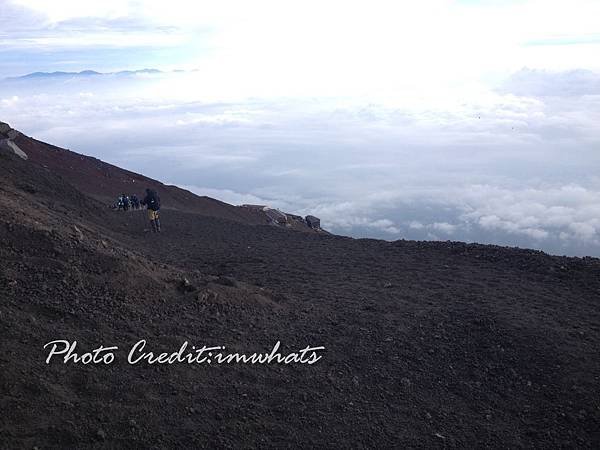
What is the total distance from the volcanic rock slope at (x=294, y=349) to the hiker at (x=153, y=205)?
15.7 feet

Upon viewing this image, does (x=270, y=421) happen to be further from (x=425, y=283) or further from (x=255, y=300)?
(x=425, y=283)

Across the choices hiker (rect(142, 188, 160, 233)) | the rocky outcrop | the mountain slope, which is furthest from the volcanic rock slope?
the mountain slope

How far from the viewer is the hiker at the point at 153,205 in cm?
1601

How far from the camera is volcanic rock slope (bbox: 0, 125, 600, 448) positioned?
5.48m

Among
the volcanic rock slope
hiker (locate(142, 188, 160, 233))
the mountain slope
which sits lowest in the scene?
the volcanic rock slope

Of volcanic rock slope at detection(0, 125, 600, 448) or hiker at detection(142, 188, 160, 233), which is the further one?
hiker at detection(142, 188, 160, 233)

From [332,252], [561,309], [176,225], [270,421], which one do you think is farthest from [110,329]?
[176,225]

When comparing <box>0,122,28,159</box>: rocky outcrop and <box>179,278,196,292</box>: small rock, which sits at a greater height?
<box>0,122,28,159</box>: rocky outcrop

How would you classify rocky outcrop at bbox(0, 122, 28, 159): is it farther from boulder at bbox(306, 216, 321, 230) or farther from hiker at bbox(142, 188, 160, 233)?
boulder at bbox(306, 216, 321, 230)

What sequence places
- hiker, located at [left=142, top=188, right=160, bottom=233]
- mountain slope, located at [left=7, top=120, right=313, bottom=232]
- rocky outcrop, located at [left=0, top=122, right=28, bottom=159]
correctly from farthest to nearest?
mountain slope, located at [left=7, top=120, right=313, bottom=232] → rocky outcrop, located at [left=0, top=122, right=28, bottom=159] → hiker, located at [left=142, top=188, right=160, bottom=233]

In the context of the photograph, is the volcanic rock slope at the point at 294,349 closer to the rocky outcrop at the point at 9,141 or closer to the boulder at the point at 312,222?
the rocky outcrop at the point at 9,141

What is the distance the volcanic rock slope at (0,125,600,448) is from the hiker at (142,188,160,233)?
4.79 metres

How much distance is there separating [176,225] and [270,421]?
1304 centimetres

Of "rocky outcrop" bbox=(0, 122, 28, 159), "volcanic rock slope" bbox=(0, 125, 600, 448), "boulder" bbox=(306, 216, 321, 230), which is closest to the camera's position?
"volcanic rock slope" bbox=(0, 125, 600, 448)
